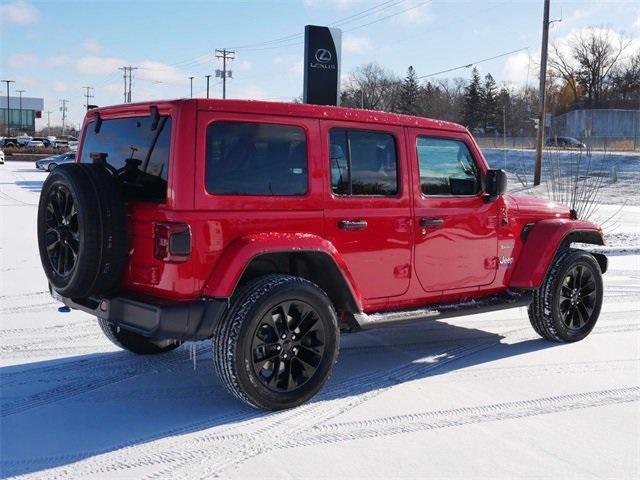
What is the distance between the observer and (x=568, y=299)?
6.05m

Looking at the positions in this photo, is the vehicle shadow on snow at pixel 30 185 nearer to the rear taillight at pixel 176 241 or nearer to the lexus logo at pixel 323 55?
the lexus logo at pixel 323 55

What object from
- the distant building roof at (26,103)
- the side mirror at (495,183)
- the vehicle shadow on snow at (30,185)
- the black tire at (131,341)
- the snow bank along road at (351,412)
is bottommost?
the snow bank along road at (351,412)

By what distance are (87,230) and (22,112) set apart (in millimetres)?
131324

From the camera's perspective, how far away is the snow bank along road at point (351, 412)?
3.55 metres

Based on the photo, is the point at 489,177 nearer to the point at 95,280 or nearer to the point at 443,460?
the point at 443,460

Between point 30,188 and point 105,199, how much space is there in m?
23.0

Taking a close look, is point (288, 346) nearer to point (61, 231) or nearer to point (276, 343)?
point (276, 343)

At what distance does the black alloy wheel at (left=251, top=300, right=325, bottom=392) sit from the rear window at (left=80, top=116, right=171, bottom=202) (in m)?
1.01

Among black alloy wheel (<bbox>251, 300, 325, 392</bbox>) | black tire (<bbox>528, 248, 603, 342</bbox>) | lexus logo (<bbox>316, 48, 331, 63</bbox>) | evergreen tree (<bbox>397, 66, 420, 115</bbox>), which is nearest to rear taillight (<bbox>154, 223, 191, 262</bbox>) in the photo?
black alloy wheel (<bbox>251, 300, 325, 392</bbox>)

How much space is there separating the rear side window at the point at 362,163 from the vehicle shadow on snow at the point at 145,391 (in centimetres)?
138

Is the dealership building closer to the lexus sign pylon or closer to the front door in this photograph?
the lexus sign pylon

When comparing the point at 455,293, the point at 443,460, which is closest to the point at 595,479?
the point at 443,460

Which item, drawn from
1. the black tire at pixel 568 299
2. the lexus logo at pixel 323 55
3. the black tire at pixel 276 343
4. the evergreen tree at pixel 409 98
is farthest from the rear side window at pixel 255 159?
the evergreen tree at pixel 409 98

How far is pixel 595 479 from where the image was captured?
343cm
